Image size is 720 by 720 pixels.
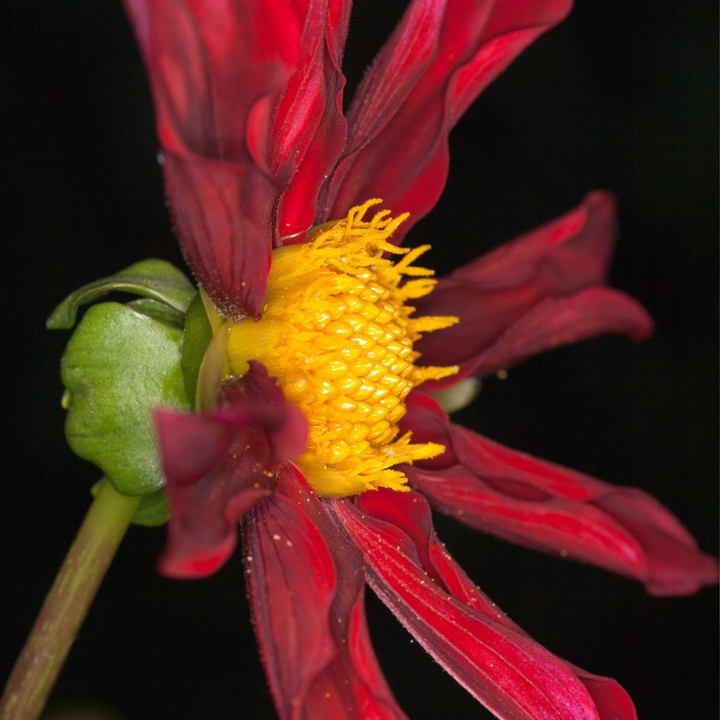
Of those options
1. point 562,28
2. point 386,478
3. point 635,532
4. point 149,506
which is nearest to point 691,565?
point 635,532

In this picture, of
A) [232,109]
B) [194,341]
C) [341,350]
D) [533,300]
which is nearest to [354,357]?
[341,350]

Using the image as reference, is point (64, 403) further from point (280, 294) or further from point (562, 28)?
point (562, 28)

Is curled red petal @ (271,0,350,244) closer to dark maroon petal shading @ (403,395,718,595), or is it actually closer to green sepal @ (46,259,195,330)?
green sepal @ (46,259,195,330)

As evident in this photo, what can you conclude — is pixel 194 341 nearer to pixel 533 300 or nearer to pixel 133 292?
pixel 133 292

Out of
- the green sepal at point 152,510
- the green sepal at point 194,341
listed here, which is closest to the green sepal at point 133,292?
the green sepal at point 194,341

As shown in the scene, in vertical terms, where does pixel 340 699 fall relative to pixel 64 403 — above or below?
below

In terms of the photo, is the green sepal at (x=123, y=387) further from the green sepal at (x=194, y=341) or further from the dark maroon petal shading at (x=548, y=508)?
the dark maroon petal shading at (x=548, y=508)
